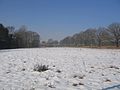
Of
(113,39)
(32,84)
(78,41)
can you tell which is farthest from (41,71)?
(78,41)

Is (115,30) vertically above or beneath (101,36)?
above

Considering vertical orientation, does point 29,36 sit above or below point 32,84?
above

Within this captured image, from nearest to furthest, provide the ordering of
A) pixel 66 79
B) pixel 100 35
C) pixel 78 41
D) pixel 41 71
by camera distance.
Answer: pixel 66 79, pixel 41 71, pixel 100 35, pixel 78 41

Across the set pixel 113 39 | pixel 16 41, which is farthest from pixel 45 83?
pixel 113 39

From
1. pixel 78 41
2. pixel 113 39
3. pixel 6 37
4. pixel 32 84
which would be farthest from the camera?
pixel 78 41

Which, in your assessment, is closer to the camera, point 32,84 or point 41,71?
point 32,84

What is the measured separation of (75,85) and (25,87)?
184 centimetres

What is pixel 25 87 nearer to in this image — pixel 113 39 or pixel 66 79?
pixel 66 79

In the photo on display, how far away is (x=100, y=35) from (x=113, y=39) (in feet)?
40.7

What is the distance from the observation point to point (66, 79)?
28.0 ft

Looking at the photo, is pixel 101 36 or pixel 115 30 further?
pixel 101 36

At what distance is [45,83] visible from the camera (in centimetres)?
762

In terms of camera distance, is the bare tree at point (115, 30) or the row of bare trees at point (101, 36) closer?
the bare tree at point (115, 30)

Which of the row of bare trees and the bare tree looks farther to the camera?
the row of bare trees
